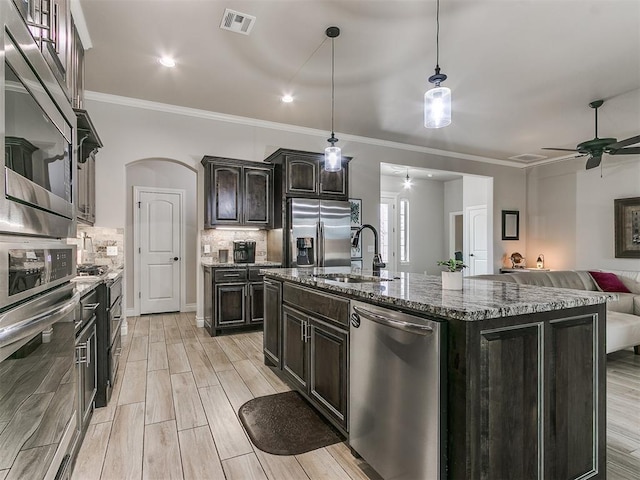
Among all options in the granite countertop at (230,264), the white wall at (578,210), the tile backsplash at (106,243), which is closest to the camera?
the tile backsplash at (106,243)

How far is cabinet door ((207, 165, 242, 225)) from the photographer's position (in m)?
4.77

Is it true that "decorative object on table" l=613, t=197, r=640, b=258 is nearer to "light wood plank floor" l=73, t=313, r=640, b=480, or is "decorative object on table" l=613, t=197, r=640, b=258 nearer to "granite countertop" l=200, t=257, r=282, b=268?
"light wood plank floor" l=73, t=313, r=640, b=480

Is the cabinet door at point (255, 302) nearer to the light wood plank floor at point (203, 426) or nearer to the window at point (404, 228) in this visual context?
the light wood plank floor at point (203, 426)

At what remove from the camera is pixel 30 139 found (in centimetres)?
102

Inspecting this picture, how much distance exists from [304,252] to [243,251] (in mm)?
887

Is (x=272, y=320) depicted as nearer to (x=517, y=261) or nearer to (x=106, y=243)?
(x=106, y=243)

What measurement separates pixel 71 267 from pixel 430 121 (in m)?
2.18

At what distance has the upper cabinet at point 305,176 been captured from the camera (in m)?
4.96

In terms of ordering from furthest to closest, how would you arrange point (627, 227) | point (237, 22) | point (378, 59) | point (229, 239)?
point (627, 227) < point (229, 239) < point (378, 59) < point (237, 22)

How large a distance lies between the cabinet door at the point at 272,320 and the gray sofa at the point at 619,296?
86.1 inches

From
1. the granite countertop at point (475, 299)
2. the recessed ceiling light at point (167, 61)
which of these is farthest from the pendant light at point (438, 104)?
the recessed ceiling light at point (167, 61)

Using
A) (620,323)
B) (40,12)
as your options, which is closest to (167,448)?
(40,12)

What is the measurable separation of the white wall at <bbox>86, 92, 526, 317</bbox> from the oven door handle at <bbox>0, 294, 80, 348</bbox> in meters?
3.68

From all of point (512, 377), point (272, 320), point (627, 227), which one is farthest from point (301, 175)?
point (627, 227)
